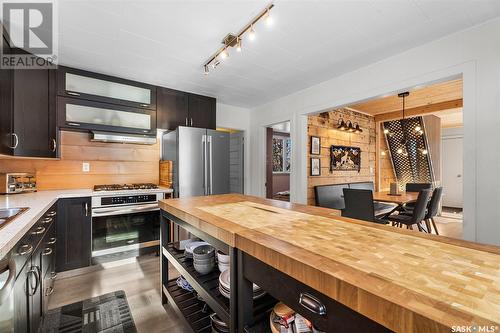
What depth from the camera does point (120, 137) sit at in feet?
9.75

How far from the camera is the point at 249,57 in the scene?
8.25ft

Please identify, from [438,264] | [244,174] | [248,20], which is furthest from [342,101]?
[438,264]

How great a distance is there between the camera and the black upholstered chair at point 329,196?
13.0 ft

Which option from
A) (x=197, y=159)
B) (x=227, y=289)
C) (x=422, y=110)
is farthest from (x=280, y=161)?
(x=227, y=289)

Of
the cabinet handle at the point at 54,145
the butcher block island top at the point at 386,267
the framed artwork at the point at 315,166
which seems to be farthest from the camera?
the framed artwork at the point at 315,166

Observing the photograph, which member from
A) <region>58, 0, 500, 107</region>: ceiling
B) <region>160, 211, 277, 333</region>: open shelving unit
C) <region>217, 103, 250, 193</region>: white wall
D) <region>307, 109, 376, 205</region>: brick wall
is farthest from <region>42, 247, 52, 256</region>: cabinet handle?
<region>307, 109, 376, 205</region>: brick wall

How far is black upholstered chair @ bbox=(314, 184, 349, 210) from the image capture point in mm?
3951

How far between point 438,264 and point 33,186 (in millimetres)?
3687

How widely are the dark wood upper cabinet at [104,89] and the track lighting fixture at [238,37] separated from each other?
109cm

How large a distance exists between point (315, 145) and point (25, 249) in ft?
13.1

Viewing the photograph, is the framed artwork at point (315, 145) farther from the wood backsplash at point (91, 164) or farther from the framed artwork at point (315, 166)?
the wood backsplash at point (91, 164)

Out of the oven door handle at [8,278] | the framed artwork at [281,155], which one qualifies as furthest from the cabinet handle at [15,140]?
the framed artwork at [281,155]

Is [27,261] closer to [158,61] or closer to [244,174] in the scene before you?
[158,61]

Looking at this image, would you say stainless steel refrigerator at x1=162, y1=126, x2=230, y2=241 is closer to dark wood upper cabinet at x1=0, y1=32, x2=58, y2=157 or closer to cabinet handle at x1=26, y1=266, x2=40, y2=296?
dark wood upper cabinet at x1=0, y1=32, x2=58, y2=157
